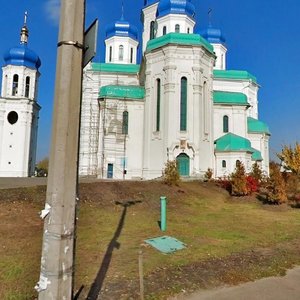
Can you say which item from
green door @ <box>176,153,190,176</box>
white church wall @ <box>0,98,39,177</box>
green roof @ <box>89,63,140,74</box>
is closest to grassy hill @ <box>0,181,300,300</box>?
green door @ <box>176,153,190,176</box>

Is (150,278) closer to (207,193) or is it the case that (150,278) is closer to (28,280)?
(28,280)

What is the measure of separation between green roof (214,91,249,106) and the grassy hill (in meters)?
21.2

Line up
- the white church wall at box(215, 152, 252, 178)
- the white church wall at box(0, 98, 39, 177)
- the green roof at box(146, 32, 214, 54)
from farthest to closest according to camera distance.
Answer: the white church wall at box(0, 98, 39, 177) → the white church wall at box(215, 152, 252, 178) → the green roof at box(146, 32, 214, 54)

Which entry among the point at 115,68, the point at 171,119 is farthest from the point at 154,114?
the point at 115,68

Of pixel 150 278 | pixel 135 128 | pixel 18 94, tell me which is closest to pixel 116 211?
pixel 150 278

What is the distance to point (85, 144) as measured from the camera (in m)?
35.2

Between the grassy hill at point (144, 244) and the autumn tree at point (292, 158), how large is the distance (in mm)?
6559

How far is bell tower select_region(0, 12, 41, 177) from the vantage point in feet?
123

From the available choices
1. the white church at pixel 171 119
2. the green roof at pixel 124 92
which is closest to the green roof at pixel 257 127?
the white church at pixel 171 119

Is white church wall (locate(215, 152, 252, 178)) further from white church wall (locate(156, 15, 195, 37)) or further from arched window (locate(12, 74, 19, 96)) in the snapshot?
arched window (locate(12, 74, 19, 96))

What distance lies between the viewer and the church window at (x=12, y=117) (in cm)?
3838

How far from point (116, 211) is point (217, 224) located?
141 inches

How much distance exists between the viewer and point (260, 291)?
5.35 meters

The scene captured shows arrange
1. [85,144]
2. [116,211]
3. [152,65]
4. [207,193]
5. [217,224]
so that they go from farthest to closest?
[85,144]
[152,65]
[207,193]
[116,211]
[217,224]
